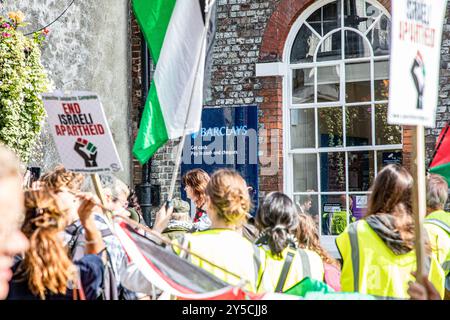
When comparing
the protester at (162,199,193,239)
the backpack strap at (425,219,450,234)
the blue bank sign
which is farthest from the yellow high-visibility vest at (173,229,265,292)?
the blue bank sign

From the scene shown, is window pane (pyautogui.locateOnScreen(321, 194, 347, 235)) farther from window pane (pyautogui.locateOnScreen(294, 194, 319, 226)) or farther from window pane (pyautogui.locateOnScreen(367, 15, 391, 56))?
window pane (pyautogui.locateOnScreen(367, 15, 391, 56))

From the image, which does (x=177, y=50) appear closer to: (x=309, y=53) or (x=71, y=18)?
(x=309, y=53)

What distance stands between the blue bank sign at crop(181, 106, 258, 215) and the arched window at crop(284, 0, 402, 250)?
44 centimetres

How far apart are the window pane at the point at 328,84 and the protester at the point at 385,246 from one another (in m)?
6.36

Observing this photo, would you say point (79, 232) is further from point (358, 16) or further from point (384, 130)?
point (358, 16)

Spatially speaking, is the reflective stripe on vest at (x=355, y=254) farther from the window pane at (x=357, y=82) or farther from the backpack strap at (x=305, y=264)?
the window pane at (x=357, y=82)

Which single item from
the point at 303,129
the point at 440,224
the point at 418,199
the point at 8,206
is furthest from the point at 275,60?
the point at 8,206

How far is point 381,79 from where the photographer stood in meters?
10.7

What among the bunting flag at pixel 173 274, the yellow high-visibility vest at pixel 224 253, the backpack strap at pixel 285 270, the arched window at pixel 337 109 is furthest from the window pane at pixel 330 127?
the bunting flag at pixel 173 274

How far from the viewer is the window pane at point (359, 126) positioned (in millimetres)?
10711

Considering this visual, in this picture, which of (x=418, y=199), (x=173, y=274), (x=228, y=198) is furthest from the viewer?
(x=228, y=198)

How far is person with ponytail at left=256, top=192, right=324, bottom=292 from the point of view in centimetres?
468

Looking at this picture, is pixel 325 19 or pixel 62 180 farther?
pixel 325 19

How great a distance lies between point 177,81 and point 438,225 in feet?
6.90
